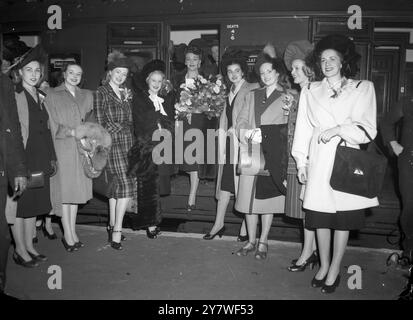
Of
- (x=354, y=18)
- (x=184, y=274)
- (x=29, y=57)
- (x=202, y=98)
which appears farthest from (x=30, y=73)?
(x=354, y=18)

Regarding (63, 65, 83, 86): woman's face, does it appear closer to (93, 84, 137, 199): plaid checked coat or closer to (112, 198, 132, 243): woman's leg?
(93, 84, 137, 199): plaid checked coat

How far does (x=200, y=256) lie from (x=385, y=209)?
2768mm

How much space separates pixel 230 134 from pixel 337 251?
1629 millimetres

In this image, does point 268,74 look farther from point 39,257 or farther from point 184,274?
point 39,257

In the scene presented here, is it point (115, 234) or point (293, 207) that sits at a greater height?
point (293, 207)

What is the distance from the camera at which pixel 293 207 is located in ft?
11.2

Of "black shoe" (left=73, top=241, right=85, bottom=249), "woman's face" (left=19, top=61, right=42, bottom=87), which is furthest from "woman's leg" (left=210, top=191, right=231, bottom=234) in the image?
"woman's face" (left=19, top=61, right=42, bottom=87)

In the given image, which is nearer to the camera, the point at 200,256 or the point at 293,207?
the point at 293,207

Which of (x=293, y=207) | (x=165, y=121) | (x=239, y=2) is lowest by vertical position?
(x=293, y=207)

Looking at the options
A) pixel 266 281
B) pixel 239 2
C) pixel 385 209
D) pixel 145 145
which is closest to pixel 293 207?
pixel 266 281

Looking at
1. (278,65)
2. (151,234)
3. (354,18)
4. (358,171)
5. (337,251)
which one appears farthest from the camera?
(354,18)

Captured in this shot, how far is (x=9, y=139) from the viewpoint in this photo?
9.45 ft

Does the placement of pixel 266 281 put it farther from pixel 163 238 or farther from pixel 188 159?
pixel 188 159

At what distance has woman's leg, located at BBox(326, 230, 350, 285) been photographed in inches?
117
